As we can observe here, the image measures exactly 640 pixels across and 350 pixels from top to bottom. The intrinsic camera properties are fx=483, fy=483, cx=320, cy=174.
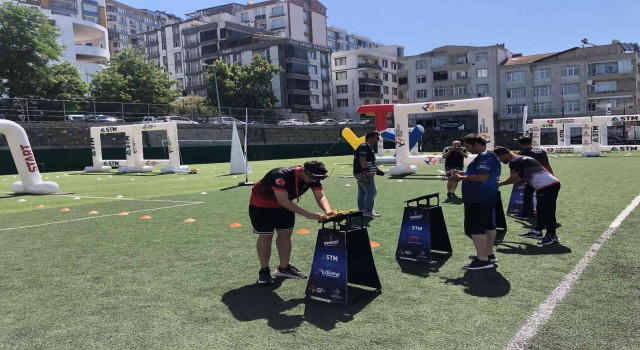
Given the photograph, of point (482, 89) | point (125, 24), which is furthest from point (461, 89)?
point (125, 24)

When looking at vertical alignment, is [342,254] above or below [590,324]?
above

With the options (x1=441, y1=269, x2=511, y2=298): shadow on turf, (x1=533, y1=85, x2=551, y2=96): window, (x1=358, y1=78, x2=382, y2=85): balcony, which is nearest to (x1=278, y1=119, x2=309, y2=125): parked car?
(x1=358, y1=78, x2=382, y2=85): balcony

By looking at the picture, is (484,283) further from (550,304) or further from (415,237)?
(415,237)

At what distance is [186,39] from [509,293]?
279 ft

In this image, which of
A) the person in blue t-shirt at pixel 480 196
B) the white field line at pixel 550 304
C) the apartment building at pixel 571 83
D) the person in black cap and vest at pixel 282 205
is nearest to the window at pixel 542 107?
the apartment building at pixel 571 83

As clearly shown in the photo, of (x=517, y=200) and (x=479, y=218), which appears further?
(x=517, y=200)

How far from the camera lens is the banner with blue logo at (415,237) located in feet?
19.9

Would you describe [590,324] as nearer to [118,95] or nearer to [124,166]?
[124,166]

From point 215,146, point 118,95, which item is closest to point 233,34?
point 118,95

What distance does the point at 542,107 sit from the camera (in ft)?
216

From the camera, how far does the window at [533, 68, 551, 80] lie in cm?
6488

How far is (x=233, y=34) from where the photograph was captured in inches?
3091

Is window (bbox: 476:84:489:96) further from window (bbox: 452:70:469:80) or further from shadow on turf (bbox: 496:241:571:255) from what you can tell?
shadow on turf (bbox: 496:241:571:255)

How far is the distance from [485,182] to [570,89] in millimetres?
67136
